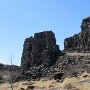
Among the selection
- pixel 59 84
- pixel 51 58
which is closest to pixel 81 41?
pixel 51 58

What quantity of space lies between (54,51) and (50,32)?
241 inches

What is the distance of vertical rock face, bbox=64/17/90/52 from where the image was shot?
9900cm

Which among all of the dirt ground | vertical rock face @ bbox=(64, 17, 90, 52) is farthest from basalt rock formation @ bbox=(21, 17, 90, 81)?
the dirt ground

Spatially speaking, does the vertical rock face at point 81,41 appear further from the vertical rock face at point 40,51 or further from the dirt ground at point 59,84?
the dirt ground at point 59,84

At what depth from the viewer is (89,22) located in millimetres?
102875

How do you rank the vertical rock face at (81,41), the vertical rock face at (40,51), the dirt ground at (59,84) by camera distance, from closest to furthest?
the dirt ground at (59,84) < the vertical rock face at (40,51) < the vertical rock face at (81,41)

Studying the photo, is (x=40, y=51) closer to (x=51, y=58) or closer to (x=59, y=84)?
(x=51, y=58)

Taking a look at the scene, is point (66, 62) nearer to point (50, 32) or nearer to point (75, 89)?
point (50, 32)

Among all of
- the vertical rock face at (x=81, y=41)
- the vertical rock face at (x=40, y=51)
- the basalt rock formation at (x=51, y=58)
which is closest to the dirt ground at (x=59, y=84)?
the basalt rock formation at (x=51, y=58)

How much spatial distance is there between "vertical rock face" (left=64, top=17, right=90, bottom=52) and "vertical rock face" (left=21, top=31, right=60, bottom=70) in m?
9.58

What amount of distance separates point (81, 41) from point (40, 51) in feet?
47.0

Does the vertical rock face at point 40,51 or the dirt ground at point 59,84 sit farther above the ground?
the vertical rock face at point 40,51

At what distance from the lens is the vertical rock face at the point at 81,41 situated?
A: 99.0 meters

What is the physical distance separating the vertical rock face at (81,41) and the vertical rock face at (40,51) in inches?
377
